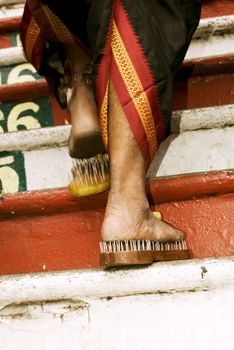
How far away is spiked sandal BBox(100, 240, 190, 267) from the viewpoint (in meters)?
0.88

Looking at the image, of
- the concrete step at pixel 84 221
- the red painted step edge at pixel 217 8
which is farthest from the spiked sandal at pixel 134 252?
the red painted step edge at pixel 217 8

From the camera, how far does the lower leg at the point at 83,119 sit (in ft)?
3.41

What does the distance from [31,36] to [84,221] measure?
46 cm

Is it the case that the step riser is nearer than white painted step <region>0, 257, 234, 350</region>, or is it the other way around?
white painted step <region>0, 257, 234, 350</region>

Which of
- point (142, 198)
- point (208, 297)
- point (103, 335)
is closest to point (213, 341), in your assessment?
point (208, 297)

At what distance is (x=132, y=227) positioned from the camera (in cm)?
92

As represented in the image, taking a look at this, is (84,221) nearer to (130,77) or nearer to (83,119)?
(83,119)

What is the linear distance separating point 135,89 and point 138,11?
146 millimetres

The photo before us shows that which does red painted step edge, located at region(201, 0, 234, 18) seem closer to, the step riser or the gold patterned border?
the step riser

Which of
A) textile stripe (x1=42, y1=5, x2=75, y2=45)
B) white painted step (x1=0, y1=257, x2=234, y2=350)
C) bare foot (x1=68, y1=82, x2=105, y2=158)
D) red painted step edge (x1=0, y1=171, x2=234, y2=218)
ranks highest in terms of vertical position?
textile stripe (x1=42, y1=5, x2=75, y2=45)

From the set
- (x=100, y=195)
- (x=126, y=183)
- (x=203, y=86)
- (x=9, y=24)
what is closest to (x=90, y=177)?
(x=100, y=195)

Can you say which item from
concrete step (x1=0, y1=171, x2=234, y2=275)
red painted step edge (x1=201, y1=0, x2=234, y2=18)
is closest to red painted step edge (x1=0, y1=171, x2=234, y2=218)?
concrete step (x1=0, y1=171, x2=234, y2=275)

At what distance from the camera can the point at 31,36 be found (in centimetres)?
120

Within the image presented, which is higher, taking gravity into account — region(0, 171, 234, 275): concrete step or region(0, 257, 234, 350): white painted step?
region(0, 171, 234, 275): concrete step
